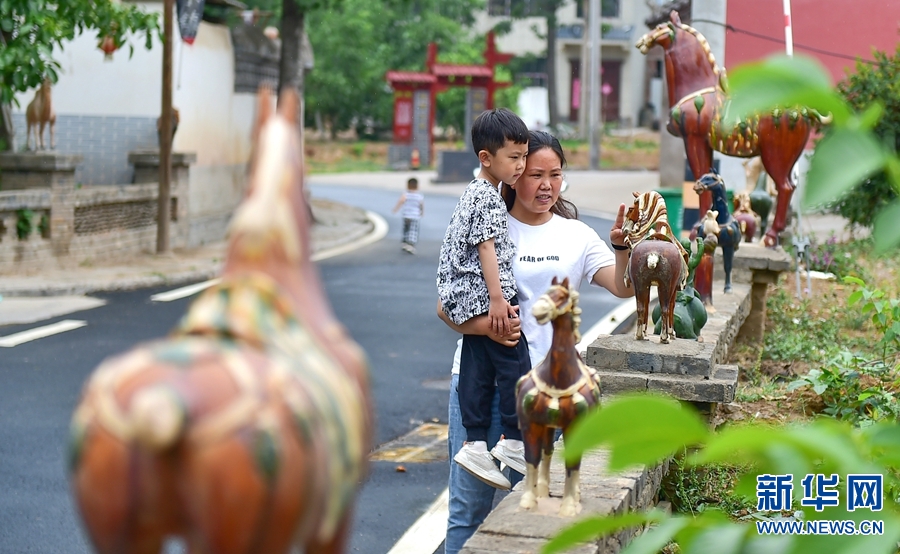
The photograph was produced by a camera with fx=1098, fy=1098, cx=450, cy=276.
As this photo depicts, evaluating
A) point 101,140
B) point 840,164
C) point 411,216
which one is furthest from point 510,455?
point 101,140

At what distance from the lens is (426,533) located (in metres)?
5.26

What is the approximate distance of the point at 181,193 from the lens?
1531cm

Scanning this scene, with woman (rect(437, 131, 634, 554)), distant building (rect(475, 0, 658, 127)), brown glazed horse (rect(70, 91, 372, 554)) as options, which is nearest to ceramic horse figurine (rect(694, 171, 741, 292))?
woman (rect(437, 131, 634, 554))

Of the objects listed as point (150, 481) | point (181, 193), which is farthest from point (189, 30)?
point (150, 481)

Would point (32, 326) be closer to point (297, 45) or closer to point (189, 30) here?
point (189, 30)

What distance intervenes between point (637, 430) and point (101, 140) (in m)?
15.2

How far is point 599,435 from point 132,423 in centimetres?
59

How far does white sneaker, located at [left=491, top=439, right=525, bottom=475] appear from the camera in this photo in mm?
3824

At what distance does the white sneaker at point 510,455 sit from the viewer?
12.5 feet

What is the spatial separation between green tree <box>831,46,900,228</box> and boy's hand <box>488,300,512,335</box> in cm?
1011

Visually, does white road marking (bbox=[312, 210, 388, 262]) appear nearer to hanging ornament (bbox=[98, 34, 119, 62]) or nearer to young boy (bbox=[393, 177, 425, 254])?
young boy (bbox=[393, 177, 425, 254])

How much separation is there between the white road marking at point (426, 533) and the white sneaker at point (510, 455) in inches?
52.0

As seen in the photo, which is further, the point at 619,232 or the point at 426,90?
the point at 426,90

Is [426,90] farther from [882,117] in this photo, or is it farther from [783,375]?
[783,375]
